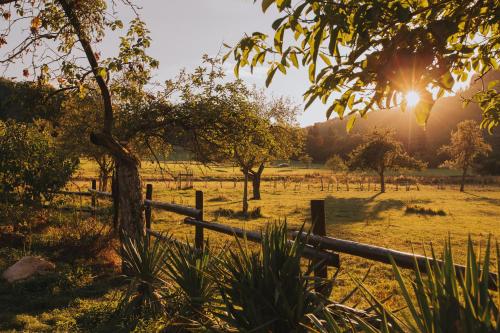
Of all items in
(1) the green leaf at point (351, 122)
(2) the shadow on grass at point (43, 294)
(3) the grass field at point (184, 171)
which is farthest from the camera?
(3) the grass field at point (184, 171)

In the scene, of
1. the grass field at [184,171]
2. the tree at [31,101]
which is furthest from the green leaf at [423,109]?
the tree at [31,101]

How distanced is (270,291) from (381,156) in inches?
1725

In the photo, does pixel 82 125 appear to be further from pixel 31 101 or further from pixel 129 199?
pixel 129 199

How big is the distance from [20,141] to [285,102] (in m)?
27.3

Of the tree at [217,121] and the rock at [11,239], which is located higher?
the tree at [217,121]

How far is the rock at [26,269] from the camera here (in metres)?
7.99

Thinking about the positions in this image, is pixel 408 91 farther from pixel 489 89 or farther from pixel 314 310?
pixel 489 89

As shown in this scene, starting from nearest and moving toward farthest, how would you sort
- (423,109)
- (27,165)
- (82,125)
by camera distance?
1. (423,109)
2. (27,165)
3. (82,125)

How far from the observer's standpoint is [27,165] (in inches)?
427

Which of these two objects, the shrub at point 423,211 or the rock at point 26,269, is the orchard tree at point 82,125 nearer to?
the rock at point 26,269

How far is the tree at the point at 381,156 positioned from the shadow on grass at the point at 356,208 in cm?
1083

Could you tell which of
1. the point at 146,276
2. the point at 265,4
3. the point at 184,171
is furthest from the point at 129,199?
the point at 184,171

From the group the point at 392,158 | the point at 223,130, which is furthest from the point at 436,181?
the point at 223,130

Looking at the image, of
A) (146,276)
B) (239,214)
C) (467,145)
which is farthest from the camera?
(467,145)
